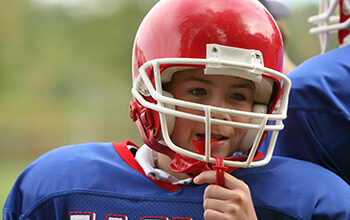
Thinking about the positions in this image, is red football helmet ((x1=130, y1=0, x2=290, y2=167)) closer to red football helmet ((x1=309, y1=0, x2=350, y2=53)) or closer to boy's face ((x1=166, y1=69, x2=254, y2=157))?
boy's face ((x1=166, y1=69, x2=254, y2=157))

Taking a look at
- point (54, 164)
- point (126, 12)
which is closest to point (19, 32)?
point (126, 12)

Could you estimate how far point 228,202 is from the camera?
4.63 feet

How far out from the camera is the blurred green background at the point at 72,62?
13814 mm

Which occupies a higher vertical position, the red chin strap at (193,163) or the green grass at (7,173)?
the red chin strap at (193,163)

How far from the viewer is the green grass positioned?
7.10 m

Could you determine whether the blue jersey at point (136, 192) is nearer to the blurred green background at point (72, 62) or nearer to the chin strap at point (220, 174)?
the chin strap at point (220, 174)

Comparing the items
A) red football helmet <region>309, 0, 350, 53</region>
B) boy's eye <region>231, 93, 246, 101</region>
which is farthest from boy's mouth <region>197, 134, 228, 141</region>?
red football helmet <region>309, 0, 350, 53</region>

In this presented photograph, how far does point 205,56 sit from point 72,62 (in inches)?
716

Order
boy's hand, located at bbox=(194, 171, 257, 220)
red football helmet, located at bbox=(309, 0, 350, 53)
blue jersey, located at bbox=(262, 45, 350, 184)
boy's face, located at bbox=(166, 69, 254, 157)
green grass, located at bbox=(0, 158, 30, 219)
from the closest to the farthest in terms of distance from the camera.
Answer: boy's hand, located at bbox=(194, 171, 257, 220)
boy's face, located at bbox=(166, 69, 254, 157)
blue jersey, located at bbox=(262, 45, 350, 184)
red football helmet, located at bbox=(309, 0, 350, 53)
green grass, located at bbox=(0, 158, 30, 219)

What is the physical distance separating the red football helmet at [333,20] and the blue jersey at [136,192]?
0.69 meters

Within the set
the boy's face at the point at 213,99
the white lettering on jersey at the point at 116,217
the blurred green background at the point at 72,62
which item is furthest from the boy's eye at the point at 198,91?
the blurred green background at the point at 72,62

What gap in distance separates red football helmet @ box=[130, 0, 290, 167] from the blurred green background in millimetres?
11688

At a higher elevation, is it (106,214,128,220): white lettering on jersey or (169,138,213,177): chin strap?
(169,138,213,177): chin strap

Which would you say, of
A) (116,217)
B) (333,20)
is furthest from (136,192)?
(333,20)
